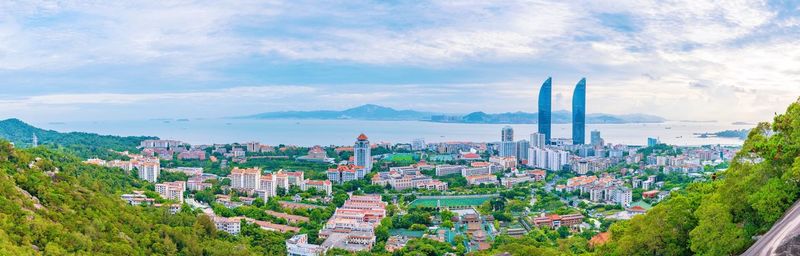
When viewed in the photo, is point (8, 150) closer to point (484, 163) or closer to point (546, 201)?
point (546, 201)

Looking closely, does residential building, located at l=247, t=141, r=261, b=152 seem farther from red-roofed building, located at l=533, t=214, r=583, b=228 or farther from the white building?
red-roofed building, located at l=533, t=214, r=583, b=228

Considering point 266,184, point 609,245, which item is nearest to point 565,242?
point 609,245

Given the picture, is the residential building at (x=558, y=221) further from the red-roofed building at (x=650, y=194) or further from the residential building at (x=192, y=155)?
the residential building at (x=192, y=155)

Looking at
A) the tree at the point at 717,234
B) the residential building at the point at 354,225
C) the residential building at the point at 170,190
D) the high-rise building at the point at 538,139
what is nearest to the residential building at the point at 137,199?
the residential building at the point at 170,190

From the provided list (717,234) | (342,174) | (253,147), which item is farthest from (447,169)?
(717,234)

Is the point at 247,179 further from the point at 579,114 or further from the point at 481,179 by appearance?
the point at 579,114

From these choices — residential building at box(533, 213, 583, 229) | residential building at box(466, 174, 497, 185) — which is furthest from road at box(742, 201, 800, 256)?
residential building at box(466, 174, 497, 185)
